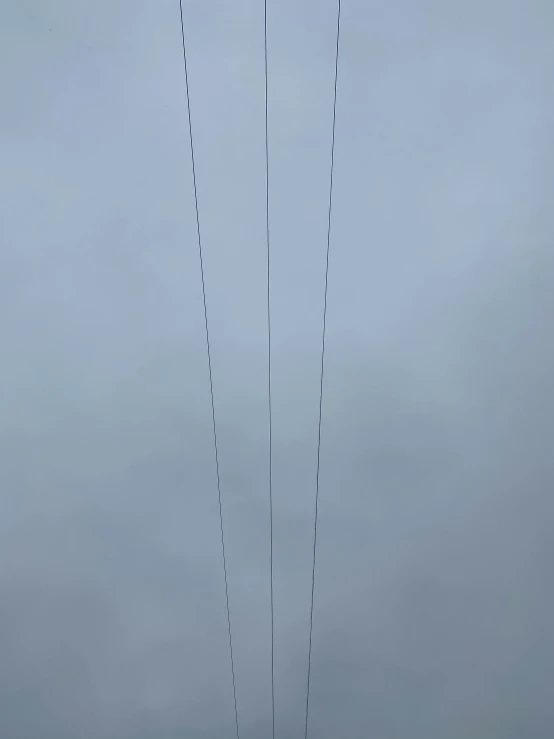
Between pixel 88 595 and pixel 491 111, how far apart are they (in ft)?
45.8

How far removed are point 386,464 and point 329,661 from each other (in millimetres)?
5563

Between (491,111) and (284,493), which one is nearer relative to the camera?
(491,111)

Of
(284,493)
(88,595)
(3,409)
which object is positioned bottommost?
(88,595)

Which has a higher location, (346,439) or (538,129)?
(538,129)

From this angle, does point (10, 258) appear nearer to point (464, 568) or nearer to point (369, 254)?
point (369, 254)

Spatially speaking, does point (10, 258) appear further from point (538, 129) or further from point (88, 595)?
point (538, 129)

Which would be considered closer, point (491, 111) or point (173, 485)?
point (491, 111)

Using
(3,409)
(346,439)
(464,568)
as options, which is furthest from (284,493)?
(3,409)

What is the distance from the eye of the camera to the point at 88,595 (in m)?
24.6

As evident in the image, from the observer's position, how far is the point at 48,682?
25.4 metres

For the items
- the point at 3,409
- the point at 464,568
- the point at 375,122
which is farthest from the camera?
the point at 464,568

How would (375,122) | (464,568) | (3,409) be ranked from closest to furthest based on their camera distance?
(375,122) < (3,409) < (464,568)

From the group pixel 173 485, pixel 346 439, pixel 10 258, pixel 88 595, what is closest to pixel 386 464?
pixel 346 439

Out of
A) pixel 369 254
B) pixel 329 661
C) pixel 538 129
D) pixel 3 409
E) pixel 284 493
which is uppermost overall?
pixel 538 129
